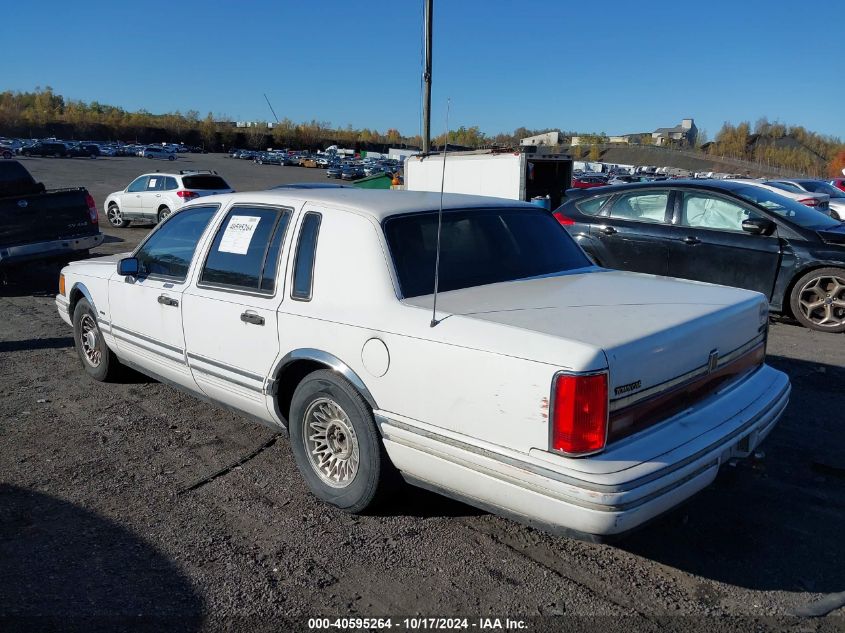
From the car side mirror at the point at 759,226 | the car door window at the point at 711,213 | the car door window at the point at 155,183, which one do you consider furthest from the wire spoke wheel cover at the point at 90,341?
the car door window at the point at 155,183

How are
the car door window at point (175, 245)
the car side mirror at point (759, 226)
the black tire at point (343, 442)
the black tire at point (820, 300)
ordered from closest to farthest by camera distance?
1. the black tire at point (343, 442)
2. the car door window at point (175, 245)
3. the black tire at point (820, 300)
4. the car side mirror at point (759, 226)

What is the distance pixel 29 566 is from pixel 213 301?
1.71 m

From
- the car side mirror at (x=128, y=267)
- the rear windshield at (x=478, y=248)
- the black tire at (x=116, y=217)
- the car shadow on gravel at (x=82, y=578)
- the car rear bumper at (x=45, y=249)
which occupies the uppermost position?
the rear windshield at (x=478, y=248)

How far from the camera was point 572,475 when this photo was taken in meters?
2.67

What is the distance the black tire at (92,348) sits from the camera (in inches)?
224

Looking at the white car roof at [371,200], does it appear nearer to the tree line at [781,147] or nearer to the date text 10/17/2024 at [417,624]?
the date text 10/17/2024 at [417,624]

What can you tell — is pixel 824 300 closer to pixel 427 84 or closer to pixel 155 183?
pixel 427 84

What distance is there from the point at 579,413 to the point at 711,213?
21.0ft

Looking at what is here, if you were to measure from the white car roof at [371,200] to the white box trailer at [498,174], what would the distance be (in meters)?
10.3

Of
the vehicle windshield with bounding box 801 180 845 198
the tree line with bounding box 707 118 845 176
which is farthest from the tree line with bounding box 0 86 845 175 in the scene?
the vehicle windshield with bounding box 801 180 845 198

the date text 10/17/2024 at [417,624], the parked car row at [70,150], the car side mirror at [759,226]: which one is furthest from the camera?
the parked car row at [70,150]

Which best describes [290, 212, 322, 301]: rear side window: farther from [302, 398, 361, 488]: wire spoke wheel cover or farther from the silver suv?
the silver suv

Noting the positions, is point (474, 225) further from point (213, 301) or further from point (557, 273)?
point (213, 301)

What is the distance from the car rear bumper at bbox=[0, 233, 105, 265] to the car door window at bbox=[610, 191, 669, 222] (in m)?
7.51
